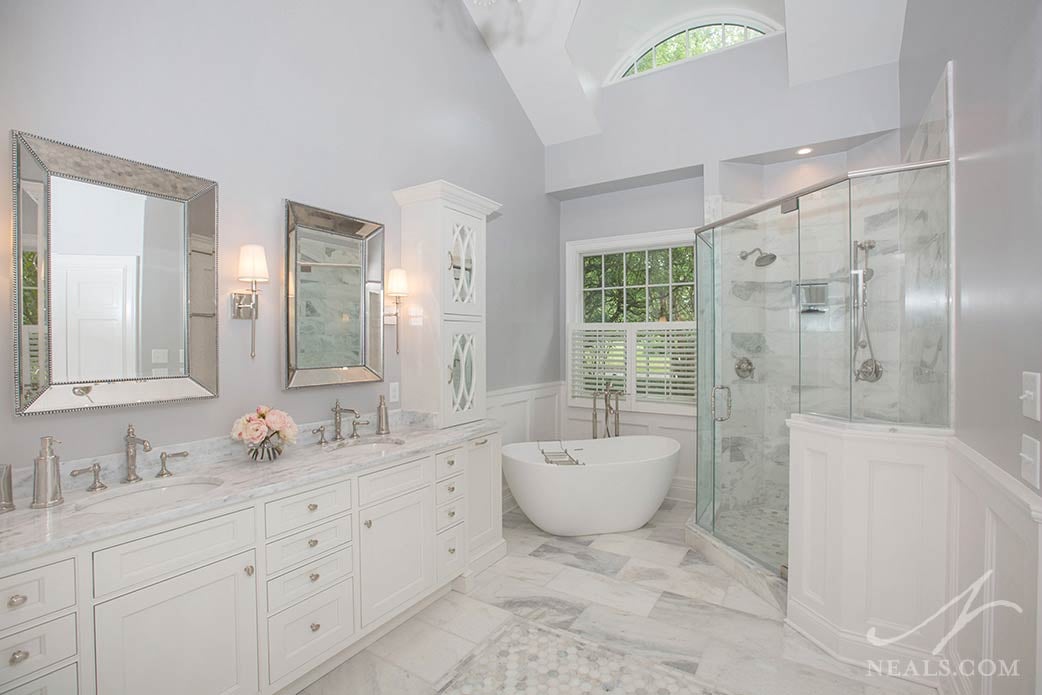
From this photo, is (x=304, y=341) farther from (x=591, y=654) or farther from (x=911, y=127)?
(x=911, y=127)

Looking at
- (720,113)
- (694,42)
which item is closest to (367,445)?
(720,113)

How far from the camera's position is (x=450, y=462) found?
2748 mm

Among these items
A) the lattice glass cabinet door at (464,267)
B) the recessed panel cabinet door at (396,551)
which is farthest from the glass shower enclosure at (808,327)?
the recessed panel cabinet door at (396,551)

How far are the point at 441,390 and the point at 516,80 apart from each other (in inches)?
107

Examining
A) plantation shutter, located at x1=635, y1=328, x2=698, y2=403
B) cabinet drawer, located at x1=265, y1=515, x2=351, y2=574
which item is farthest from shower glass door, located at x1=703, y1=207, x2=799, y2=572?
cabinet drawer, located at x1=265, y1=515, x2=351, y2=574

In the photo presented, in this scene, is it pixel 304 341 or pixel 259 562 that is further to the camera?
pixel 304 341

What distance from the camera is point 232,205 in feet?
7.39

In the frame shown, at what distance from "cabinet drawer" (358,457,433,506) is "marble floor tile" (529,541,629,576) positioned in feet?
3.68

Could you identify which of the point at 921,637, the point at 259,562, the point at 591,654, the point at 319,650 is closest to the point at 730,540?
the point at 921,637

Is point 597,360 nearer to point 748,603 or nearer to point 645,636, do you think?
point 748,603

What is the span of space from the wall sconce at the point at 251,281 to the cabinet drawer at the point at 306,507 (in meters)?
0.76

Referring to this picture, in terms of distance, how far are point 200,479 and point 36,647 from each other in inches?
26.9

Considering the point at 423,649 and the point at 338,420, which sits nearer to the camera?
the point at 423,649

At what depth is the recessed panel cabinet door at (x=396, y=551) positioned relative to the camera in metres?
2.23
